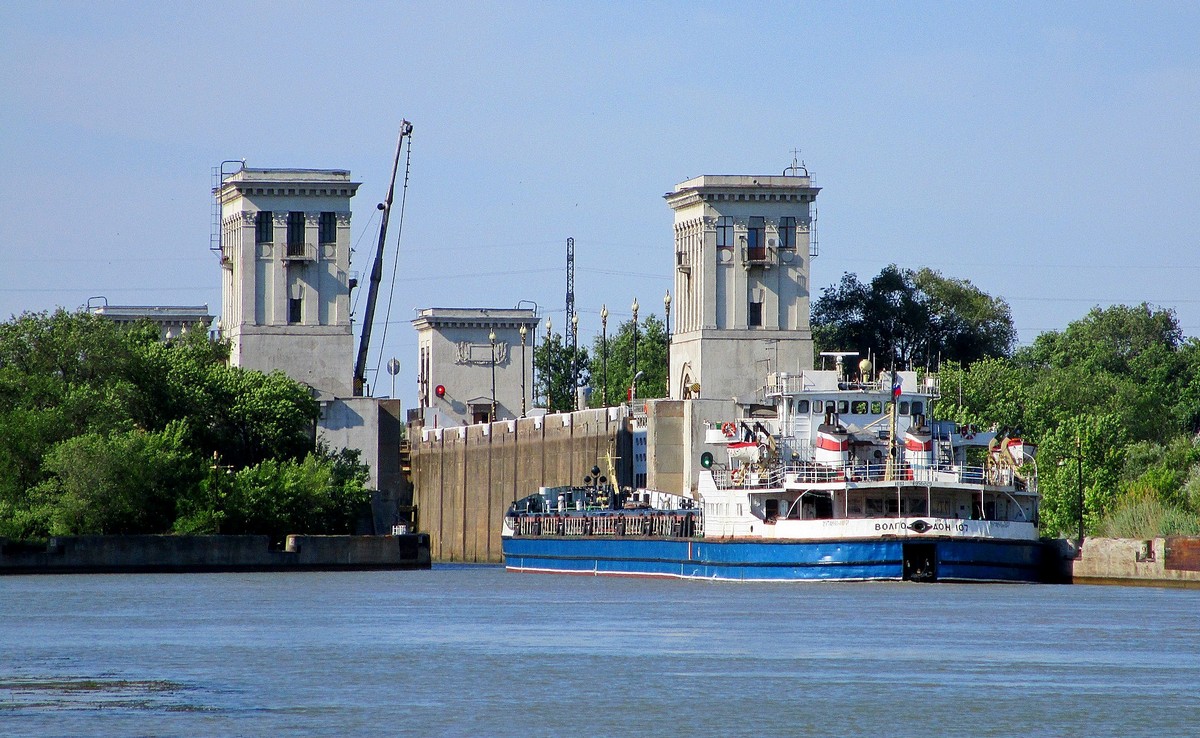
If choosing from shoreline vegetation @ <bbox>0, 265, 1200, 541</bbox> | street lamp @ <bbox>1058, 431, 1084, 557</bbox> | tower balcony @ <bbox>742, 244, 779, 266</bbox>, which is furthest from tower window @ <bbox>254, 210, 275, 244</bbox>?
street lamp @ <bbox>1058, 431, 1084, 557</bbox>

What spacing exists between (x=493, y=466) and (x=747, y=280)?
943 inches

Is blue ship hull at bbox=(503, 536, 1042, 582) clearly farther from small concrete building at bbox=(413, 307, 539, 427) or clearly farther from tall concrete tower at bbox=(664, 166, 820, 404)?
small concrete building at bbox=(413, 307, 539, 427)

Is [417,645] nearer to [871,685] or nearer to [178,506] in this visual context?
[871,685]

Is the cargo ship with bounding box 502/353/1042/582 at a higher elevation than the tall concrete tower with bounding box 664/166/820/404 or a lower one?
lower

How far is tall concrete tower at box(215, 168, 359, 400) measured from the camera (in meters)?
119

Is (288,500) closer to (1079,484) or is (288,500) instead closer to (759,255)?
(1079,484)

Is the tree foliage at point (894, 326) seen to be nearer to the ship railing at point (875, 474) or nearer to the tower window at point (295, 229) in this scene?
the tower window at point (295, 229)

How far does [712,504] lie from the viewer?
82.2 metres

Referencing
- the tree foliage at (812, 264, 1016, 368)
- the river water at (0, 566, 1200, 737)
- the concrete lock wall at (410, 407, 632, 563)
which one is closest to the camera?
the river water at (0, 566, 1200, 737)

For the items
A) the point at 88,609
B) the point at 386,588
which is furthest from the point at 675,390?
the point at 88,609

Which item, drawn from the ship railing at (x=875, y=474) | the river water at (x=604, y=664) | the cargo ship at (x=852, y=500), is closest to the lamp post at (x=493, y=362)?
the cargo ship at (x=852, y=500)

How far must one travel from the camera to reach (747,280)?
389ft

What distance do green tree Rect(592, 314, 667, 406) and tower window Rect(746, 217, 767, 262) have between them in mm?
33980

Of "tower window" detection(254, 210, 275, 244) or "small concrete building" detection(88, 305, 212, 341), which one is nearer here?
"tower window" detection(254, 210, 275, 244)
